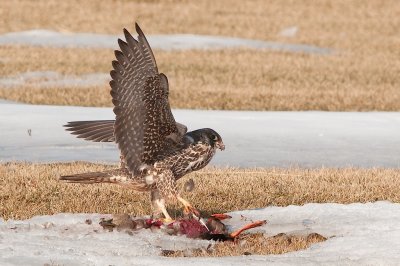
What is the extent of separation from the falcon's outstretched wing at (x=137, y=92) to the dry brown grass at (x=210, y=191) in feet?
4.86

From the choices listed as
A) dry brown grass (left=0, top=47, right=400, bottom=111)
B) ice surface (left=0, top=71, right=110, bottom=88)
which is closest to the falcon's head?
dry brown grass (left=0, top=47, right=400, bottom=111)

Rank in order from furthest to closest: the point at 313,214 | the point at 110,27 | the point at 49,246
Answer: the point at 110,27
the point at 313,214
the point at 49,246

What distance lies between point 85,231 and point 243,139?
6.67 m

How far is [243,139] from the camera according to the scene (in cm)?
1431

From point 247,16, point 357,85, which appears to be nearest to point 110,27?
point 247,16

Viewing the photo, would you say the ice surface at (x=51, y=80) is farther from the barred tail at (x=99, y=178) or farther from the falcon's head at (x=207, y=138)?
the falcon's head at (x=207, y=138)

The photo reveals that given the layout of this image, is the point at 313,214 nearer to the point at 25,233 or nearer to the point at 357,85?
the point at 25,233

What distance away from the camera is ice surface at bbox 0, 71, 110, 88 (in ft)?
69.8

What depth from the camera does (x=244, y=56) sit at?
1047 inches

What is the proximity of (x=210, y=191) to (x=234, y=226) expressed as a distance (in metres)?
1.40

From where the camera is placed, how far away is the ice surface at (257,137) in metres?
12.9

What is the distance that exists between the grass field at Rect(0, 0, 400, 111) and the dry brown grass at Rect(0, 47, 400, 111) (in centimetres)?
2

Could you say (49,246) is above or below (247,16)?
below

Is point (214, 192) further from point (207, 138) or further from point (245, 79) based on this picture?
point (245, 79)
